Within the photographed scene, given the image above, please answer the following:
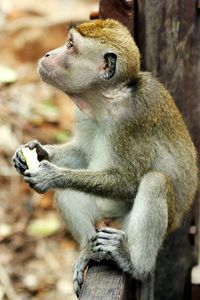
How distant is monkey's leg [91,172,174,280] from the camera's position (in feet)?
16.2

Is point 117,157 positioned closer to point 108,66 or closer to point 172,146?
point 172,146

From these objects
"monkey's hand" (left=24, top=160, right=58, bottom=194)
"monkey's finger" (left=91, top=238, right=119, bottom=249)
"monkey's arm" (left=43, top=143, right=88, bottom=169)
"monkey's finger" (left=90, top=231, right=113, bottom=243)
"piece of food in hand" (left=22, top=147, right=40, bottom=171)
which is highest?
"piece of food in hand" (left=22, top=147, right=40, bottom=171)

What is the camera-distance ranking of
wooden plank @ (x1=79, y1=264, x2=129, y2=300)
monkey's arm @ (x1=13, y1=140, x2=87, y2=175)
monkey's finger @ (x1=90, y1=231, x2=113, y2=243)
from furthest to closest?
monkey's arm @ (x1=13, y1=140, x2=87, y2=175) → monkey's finger @ (x1=90, y1=231, x2=113, y2=243) → wooden plank @ (x1=79, y1=264, x2=129, y2=300)

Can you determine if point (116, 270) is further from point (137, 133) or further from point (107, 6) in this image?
point (107, 6)

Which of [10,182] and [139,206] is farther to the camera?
[10,182]

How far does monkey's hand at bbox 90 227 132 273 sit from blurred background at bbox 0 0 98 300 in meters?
2.69

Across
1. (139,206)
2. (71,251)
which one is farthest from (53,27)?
(139,206)

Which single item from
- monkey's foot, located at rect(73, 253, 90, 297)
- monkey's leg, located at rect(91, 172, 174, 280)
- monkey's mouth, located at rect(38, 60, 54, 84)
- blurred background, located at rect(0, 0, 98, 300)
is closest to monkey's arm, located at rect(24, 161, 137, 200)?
Result: monkey's leg, located at rect(91, 172, 174, 280)

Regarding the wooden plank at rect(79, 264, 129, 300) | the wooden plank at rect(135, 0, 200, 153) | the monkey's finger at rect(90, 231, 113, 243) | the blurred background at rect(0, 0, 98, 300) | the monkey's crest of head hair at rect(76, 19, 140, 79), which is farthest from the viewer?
the blurred background at rect(0, 0, 98, 300)

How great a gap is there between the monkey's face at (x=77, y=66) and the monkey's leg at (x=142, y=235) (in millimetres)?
685

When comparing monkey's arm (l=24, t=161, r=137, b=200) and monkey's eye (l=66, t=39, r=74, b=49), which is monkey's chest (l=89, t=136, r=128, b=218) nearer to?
monkey's arm (l=24, t=161, r=137, b=200)

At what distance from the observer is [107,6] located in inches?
203

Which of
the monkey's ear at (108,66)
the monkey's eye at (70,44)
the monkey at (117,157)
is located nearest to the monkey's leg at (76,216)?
the monkey at (117,157)

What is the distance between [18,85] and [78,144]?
175 inches
